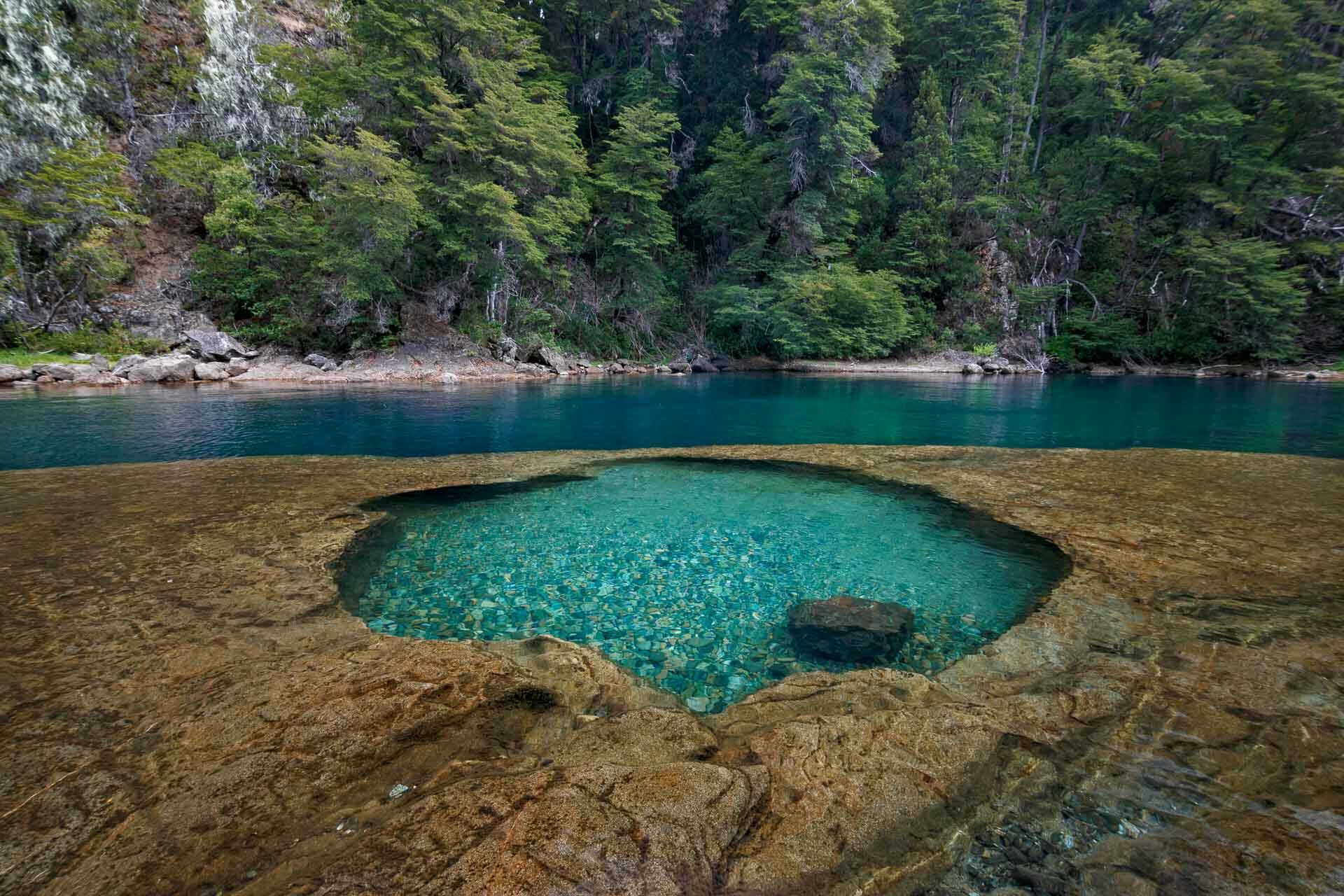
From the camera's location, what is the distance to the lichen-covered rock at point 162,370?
20.4 metres

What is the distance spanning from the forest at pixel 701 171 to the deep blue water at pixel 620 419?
7.18 m

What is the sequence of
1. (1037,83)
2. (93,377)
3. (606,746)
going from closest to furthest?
(606,746), (93,377), (1037,83)

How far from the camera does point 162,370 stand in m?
20.7

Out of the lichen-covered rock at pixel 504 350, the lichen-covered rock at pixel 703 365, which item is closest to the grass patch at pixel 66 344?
the lichen-covered rock at pixel 504 350

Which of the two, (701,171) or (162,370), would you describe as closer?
(162,370)

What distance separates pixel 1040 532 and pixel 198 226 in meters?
35.1

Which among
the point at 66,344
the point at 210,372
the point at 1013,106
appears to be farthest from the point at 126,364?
the point at 1013,106

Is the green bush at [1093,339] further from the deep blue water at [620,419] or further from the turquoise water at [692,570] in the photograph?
the turquoise water at [692,570]

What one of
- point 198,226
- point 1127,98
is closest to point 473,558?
point 198,226

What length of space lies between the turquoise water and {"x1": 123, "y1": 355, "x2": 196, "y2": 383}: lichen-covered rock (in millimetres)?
20062

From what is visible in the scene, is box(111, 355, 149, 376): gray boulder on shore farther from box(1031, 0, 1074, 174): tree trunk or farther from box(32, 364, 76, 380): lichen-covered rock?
box(1031, 0, 1074, 174): tree trunk

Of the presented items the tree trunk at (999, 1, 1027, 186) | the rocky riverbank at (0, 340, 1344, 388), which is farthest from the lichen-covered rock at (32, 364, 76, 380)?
the tree trunk at (999, 1, 1027, 186)

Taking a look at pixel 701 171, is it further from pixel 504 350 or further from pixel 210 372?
pixel 210 372

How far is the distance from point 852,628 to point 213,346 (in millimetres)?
27850
